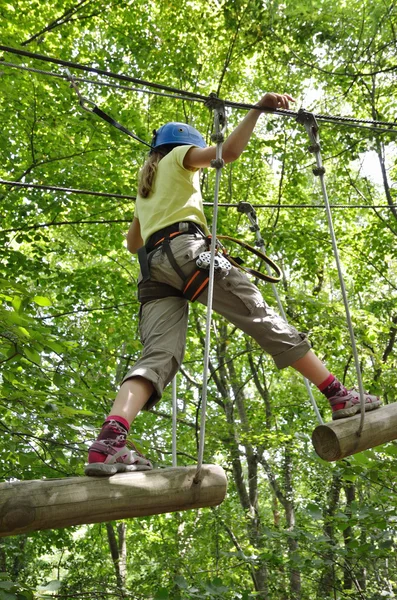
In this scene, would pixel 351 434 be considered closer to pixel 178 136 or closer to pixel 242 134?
pixel 242 134

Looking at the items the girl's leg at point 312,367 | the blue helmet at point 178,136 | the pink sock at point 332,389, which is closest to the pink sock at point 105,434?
the girl's leg at point 312,367

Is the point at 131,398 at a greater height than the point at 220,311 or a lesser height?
lesser

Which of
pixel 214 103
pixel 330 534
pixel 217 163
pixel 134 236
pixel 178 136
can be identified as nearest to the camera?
pixel 217 163

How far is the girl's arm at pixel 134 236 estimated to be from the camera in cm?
287

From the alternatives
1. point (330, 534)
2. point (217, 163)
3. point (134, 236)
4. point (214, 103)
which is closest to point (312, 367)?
point (217, 163)

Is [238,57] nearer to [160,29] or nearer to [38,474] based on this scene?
[160,29]

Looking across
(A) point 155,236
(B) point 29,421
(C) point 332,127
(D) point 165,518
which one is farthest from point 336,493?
(A) point 155,236

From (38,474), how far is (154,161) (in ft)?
12.4

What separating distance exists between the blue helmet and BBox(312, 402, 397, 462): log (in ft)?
4.18

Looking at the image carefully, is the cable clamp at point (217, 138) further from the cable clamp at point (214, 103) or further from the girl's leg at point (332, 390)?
the girl's leg at point (332, 390)

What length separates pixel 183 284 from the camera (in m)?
2.40

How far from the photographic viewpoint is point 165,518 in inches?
434

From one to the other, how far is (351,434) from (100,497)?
3.31 feet

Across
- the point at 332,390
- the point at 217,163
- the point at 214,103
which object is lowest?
the point at 332,390
